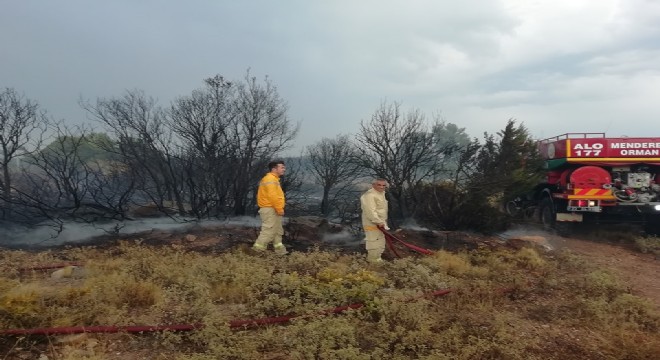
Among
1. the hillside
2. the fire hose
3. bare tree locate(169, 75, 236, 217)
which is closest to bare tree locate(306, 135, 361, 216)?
bare tree locate(169, 75, 236, 217)

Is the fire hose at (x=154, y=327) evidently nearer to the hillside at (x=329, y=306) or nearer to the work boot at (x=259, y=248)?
the hillside at (x=329, y=306)

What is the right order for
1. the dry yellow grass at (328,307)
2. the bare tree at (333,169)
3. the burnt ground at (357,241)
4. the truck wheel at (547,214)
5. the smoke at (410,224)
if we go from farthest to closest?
the bare tree at (333,169) → the truck wheel at (547,214) → the smoke at (410,224) → the burnt ground at (357,241) → the dry yellow grass at (328,307)

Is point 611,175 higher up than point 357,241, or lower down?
higher up

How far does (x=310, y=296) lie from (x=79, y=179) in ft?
25.1

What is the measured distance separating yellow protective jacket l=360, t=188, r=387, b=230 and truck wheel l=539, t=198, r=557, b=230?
627 cm

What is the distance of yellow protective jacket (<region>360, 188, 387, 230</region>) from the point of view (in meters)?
6.74

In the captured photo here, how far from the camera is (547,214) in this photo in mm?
11539

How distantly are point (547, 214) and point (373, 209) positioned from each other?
23.0 ft

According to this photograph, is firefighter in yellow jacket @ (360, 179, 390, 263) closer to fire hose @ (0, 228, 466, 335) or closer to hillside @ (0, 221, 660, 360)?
hillside @ (0, 221, 660, 360)

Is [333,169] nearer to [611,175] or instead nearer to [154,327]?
[611,175]

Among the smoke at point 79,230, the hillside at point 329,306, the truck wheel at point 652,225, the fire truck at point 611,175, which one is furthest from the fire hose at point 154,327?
the truck wheel at point 652,225

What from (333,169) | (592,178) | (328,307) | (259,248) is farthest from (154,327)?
Answer: (333,169)

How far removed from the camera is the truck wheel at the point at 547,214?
36.6 feet

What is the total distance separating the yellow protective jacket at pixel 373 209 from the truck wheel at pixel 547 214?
627cm
